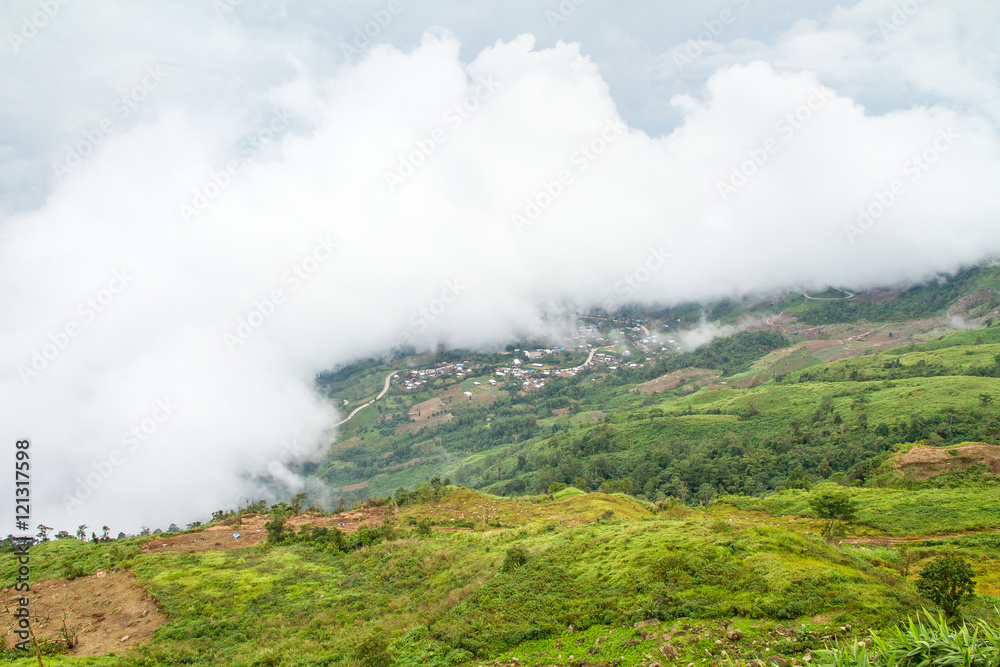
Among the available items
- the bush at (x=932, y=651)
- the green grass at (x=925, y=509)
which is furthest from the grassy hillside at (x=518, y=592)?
the bush at (x=932, y=651)

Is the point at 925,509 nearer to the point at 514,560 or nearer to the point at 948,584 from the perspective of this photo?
the point at 948,584

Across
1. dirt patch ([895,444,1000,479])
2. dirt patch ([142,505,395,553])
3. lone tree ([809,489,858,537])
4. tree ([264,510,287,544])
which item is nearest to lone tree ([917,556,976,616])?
lone tree ([809,489,858,537])

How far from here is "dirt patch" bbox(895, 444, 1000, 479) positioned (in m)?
54.1

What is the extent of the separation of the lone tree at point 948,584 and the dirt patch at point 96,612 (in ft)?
110

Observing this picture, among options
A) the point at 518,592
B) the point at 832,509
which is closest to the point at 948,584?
the point at 518,592

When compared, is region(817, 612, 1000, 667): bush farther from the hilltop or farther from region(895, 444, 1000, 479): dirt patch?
region(895, 444, 1000, 479): dirt patch

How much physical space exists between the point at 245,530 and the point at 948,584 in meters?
48.2

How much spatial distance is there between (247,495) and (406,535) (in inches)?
6060

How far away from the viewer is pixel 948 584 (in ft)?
56.3

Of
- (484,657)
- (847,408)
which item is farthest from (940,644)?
(847,408)

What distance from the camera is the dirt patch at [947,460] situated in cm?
5414

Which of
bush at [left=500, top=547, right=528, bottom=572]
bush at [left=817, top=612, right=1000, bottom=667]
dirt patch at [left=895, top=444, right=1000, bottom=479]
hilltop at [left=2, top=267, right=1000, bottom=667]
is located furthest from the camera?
dirt patch at [left=895, top=444, right=1000, bottom=479]

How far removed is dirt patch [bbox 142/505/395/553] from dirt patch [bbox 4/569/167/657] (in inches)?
252

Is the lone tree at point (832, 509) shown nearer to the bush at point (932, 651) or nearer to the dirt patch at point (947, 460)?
the dirt patch at point (947, 460)
